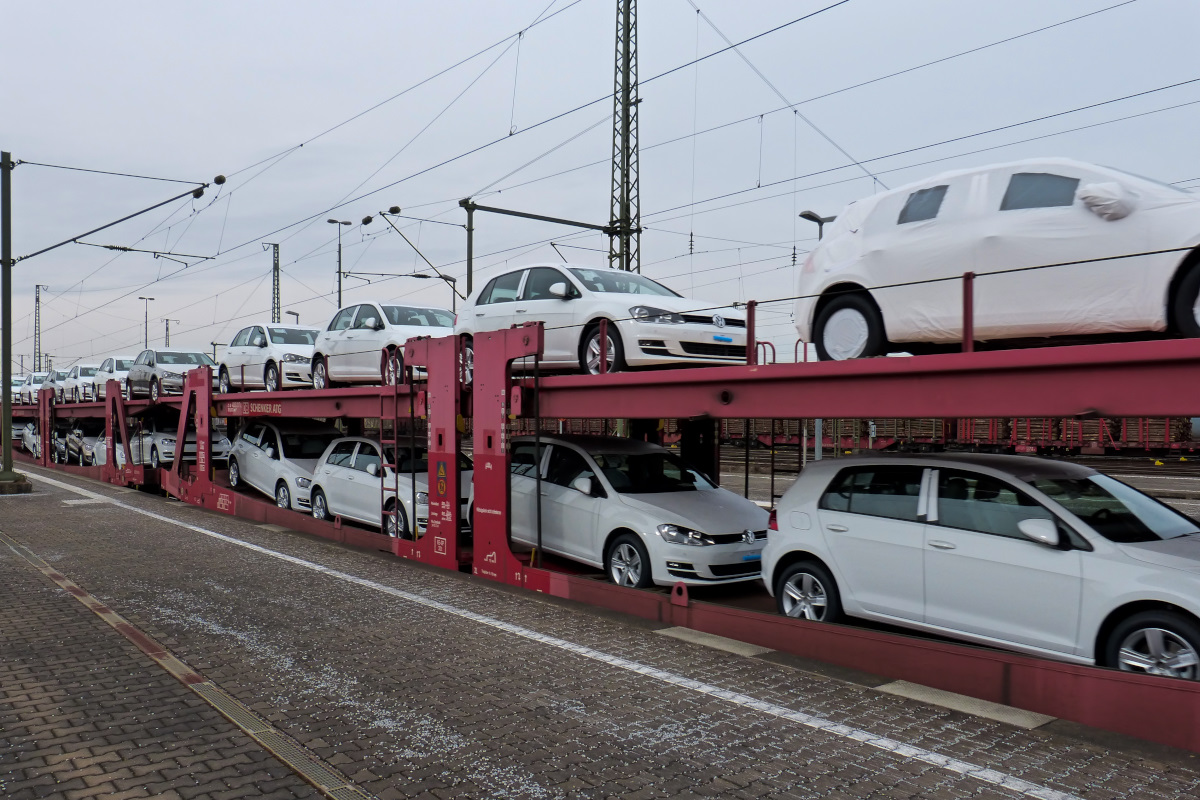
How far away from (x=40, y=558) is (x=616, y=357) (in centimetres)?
773

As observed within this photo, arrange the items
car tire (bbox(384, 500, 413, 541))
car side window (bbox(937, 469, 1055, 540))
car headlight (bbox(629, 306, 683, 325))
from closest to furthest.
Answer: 1. car side window (bbox(937, 469, 1055, 540))
2. car headlight (bbox(629, 306, 683, 325))
3. car tire (bbox(384, 500, 413, 541))

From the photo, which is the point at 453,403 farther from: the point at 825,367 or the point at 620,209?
the point at 620,209

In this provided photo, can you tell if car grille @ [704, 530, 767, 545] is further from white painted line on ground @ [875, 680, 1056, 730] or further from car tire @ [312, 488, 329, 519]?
car tire @ [312, 488, 329, 519]

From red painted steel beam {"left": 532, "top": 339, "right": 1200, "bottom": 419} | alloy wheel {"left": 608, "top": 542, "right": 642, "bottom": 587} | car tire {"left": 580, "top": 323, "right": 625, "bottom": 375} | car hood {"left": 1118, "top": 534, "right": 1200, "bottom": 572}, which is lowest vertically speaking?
alloy wheel {"left": 608, "top": 542, "right": 642, "bottom": 587}

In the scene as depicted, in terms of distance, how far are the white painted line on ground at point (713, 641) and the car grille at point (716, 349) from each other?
2.81 m

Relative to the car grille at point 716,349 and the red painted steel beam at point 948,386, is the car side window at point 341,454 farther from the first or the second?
the car grille at point 716,349

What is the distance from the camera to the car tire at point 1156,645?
16.3ft

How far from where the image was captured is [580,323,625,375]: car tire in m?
9.25

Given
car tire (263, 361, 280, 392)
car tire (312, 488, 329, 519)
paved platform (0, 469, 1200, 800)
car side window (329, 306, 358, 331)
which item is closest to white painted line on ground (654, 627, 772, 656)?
paved platform (0, 469, 1200, 800)

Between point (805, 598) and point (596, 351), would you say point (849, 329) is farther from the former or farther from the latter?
point (596, 351)

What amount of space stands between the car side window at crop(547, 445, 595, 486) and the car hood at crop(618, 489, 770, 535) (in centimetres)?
79

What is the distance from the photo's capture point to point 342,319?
14656mm

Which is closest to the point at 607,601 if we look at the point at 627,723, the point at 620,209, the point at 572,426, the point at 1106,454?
the point at 627,723

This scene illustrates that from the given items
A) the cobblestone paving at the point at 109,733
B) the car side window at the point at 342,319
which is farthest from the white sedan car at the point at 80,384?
the cobblestone paving at the point at 109,733
